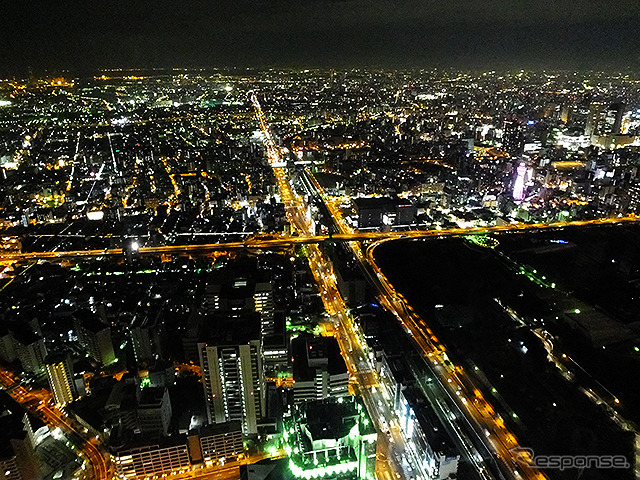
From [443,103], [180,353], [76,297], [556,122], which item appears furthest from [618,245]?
[443,103]

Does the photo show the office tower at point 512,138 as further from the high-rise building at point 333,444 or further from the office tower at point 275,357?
the high-rise building at point 333,444

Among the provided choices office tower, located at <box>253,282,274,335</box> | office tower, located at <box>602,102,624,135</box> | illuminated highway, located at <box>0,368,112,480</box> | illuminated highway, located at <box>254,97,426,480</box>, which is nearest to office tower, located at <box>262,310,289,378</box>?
office tower, located at <box>253,282,274,335</box>

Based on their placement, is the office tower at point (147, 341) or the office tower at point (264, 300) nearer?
the office tower at point (147, 341)

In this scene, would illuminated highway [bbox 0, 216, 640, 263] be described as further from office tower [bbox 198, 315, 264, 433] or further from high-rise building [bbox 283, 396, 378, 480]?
high-rise building [bbox 283, 396, 378, 480]

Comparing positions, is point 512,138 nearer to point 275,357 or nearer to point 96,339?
point 275,357

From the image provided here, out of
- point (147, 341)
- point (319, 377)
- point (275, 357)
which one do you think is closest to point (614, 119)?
point (275, 357)

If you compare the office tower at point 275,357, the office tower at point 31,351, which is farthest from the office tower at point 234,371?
the office tower at point 31,351

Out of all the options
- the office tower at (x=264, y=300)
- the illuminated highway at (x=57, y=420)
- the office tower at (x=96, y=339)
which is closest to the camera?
the illuminated highway at (x=57, y=420)
